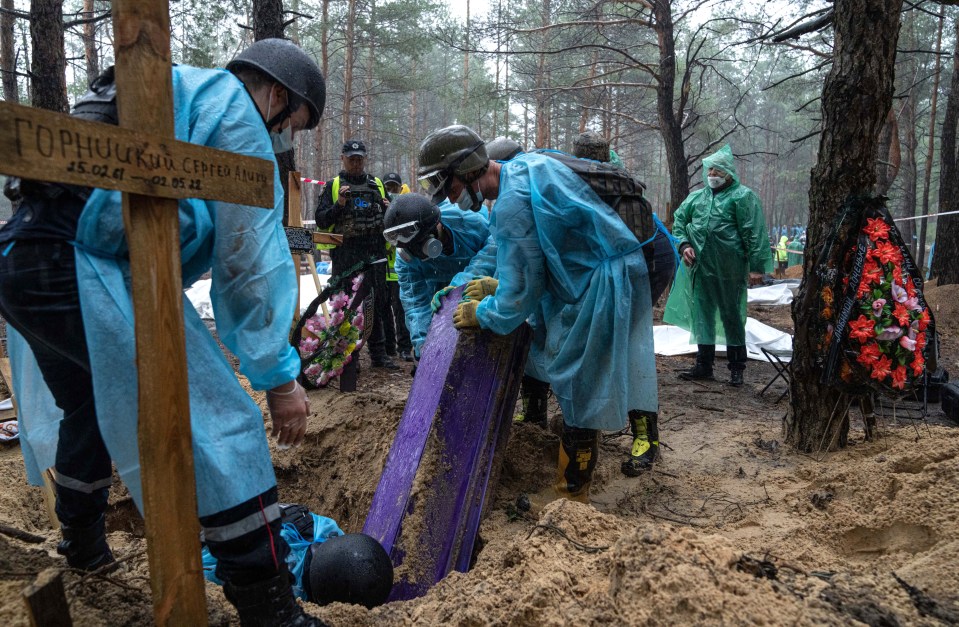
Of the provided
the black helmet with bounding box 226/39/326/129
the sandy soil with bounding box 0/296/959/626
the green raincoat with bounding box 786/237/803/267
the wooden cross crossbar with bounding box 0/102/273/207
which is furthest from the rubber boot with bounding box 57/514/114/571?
the green raincoat with bounding box 786/237/803/267

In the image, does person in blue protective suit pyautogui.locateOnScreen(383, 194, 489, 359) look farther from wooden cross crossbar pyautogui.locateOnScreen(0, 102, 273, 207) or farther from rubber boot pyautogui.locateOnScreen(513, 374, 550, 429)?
wooden cross crossbar pyautogui.locateOnScreen(0, 102, 273, 207)

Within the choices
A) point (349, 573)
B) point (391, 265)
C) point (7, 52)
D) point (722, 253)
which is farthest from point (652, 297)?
point (7, 52)

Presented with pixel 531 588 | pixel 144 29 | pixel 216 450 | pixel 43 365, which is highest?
pixel 144 29

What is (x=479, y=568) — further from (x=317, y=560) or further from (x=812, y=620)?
(x=812, y=620)

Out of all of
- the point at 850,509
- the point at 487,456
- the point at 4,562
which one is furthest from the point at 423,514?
the point at 850,509

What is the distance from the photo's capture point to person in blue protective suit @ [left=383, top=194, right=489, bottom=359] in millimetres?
3706

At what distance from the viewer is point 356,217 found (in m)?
6.20

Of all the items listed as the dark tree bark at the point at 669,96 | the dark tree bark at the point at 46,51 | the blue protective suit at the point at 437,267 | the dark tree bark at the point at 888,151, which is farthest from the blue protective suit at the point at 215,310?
the dark tree bark at the point at 888,151

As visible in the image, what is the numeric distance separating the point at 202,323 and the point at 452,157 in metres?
1.68

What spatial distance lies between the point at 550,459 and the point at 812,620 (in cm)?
223

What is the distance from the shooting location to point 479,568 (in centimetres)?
202

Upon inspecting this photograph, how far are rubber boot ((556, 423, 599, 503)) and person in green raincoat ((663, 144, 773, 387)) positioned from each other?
10.3 feet

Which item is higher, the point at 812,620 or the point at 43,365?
the point at 43,365

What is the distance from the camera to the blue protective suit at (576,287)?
2.80 metres
